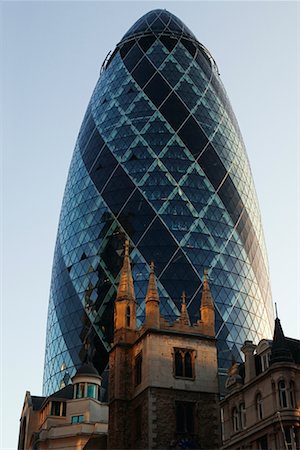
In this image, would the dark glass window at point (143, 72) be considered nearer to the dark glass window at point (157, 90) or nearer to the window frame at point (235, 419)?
the dark glass window at point (157, 90)

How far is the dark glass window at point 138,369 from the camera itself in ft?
109

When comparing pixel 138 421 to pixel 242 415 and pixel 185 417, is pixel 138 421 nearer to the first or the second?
pixel 185 417

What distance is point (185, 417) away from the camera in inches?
1259

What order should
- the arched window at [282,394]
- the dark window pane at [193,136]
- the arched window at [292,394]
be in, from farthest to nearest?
1. the dark window pane at [193,136]
2. the arched window at [282,394]
3. the arched window at [292,394]

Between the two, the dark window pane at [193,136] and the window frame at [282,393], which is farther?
the dark window pane at [193,136]

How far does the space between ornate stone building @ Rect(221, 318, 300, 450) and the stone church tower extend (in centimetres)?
218

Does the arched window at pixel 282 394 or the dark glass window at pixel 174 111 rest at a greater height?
the dark glass window at pixel 174 111

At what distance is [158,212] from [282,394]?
2790 cm

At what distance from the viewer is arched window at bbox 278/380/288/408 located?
2566cm

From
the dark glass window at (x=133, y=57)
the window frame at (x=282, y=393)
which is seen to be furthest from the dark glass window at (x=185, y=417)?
the dark glass window at (x=133, y=57)

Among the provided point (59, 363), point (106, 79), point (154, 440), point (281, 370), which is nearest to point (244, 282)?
point (59, 363)

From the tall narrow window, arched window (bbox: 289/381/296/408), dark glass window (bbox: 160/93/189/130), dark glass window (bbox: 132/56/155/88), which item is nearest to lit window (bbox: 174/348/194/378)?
the tall narrow window

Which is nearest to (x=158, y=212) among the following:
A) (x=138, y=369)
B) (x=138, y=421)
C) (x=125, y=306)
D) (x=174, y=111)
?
(x=174, y=111)

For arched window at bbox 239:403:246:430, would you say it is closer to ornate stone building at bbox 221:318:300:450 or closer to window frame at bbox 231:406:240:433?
ornate stone building at bbox 221:318:300:450
